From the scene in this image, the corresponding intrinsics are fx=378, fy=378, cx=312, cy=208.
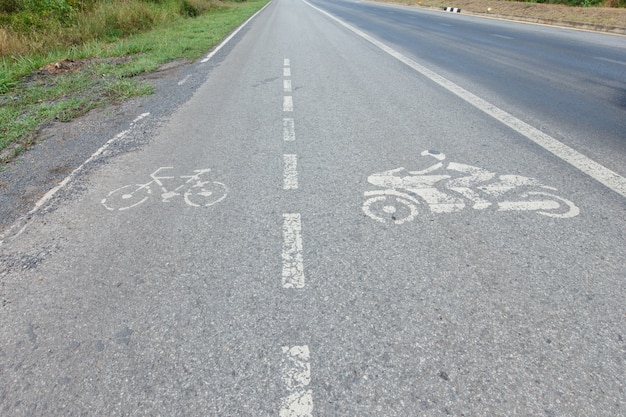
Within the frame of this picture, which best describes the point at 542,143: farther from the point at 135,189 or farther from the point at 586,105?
the point at 135,189

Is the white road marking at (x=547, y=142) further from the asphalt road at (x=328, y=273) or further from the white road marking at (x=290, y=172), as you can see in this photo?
the white road marking at (x=290, y=172)

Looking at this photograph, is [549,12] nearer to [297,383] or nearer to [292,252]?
[292,252]

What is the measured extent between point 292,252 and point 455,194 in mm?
1596

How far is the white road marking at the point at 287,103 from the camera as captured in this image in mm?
5828

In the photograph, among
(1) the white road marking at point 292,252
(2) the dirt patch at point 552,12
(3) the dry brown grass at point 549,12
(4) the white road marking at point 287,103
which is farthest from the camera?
(3) the dry brown grass at point 549,12

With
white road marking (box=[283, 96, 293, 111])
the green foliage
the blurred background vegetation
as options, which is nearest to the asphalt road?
white road marking (box=[283, 96, 293, 111])

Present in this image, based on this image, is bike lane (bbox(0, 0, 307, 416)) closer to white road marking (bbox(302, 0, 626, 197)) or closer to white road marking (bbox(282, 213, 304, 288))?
white road marking (bbox(282, 213, 304, 288))

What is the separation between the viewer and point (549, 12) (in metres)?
22.4

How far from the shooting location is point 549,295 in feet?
7.36

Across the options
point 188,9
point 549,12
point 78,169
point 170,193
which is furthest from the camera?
point 549,12

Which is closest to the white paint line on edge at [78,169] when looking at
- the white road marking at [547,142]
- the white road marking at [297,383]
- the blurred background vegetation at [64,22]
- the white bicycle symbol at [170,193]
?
the white bicycle symbol at [170,193]

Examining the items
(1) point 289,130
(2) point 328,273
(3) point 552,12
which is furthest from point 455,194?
(3) point 552,12

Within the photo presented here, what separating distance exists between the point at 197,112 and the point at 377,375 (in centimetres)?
501

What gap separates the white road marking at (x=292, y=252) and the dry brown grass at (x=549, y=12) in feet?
68.6
